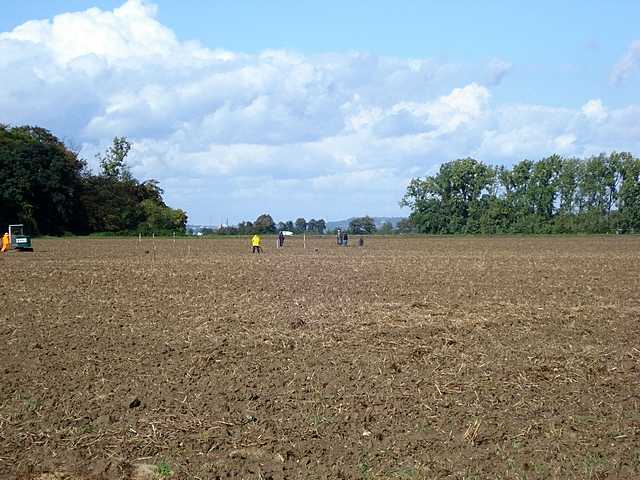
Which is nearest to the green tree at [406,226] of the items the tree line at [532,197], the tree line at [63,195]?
the tree line at [532,197]

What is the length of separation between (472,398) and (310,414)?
200 cm

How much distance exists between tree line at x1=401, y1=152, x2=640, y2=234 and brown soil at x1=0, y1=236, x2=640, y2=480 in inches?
3331

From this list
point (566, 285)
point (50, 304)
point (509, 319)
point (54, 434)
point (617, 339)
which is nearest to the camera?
point (54, 434)

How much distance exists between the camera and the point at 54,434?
821 cm

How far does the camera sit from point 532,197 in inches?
4040

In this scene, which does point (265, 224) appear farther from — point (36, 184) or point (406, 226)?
point (36, 184)

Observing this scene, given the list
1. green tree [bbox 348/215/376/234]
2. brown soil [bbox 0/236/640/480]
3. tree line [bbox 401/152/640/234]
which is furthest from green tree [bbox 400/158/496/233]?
brown soil [bbox 0/236/640/480]

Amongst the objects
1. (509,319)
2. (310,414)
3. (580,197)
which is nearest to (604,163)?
(580,197)

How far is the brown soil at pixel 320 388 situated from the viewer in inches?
295

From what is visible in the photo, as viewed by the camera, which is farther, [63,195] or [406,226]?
[406,226]

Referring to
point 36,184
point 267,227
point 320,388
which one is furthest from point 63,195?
point 320,388

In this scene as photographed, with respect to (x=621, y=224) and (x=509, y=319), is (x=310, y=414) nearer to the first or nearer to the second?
(x=509, y=319)

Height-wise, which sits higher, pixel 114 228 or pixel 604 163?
pixel 604 163

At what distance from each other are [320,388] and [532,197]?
9753cm
